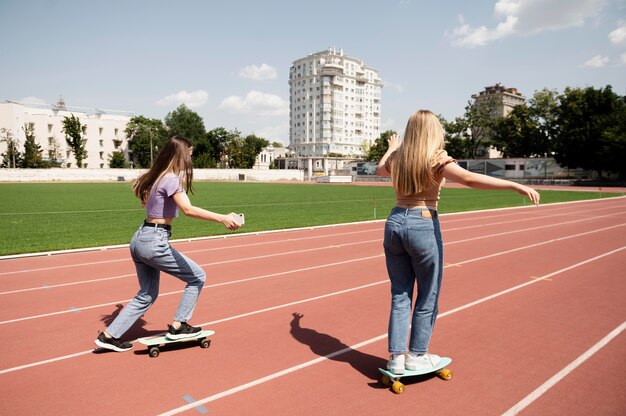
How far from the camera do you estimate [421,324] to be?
3758 mm

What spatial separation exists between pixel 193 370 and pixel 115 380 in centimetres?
69

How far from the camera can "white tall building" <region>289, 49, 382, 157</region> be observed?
152 meters

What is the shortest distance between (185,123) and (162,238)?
405 ft

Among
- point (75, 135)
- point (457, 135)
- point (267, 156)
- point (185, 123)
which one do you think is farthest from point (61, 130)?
point (457, 135)

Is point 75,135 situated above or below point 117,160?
above

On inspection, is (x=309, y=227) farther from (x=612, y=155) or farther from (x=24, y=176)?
(x=24, y=176)

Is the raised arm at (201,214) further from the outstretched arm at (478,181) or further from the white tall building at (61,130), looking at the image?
→ the white tall building at (61,130)

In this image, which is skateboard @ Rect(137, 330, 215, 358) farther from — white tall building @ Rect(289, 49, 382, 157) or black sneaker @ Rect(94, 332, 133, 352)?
white tall building @ Rect(289, 49, 382, 157)

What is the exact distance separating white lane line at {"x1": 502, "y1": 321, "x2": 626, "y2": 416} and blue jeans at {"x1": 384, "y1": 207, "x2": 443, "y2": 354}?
0.83 meters

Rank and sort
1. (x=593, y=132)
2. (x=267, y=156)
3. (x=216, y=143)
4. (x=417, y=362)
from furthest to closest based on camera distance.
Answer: (x=267, y=156)
(x=216, y=143)
(x=593, y=132)
(x=417, y=362)

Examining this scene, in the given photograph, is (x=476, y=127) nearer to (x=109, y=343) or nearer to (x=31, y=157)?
(x=31, y=157)

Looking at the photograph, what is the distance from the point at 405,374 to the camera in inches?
147

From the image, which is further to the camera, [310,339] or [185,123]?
[185,123]

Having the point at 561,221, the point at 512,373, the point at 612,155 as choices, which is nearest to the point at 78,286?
the point at 512,373
